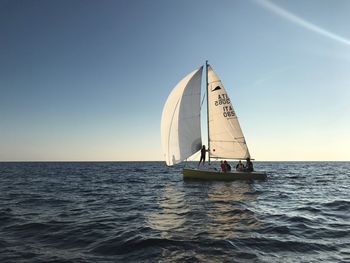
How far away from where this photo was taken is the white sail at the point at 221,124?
116 ft

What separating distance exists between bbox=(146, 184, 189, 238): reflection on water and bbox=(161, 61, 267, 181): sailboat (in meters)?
13.2

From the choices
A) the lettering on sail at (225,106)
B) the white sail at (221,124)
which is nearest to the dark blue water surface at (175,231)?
the white sail at (221,124)

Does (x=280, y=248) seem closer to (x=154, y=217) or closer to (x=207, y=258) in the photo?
(x=207, y=258)

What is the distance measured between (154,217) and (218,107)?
2172 centimetres

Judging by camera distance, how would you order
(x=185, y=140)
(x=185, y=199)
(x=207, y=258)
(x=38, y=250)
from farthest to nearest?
(x=185, y=140), (x=185, y=199), (x=38, y=250), (x=207, y=258)

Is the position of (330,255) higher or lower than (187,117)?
lower

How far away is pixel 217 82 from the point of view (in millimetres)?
35625

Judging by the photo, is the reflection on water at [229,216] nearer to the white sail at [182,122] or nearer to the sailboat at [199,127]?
the sailboat at [199,127]

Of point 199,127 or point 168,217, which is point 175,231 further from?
point 199,127

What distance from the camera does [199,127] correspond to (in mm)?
34500

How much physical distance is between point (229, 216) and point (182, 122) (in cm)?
1905

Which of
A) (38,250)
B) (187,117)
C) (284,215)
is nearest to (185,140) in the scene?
(187,117)

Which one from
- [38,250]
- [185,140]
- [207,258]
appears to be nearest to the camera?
[207,258]

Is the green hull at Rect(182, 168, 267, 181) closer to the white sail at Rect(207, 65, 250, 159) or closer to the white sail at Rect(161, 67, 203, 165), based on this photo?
the white sail at Rect(161, 67, 203, 165)
